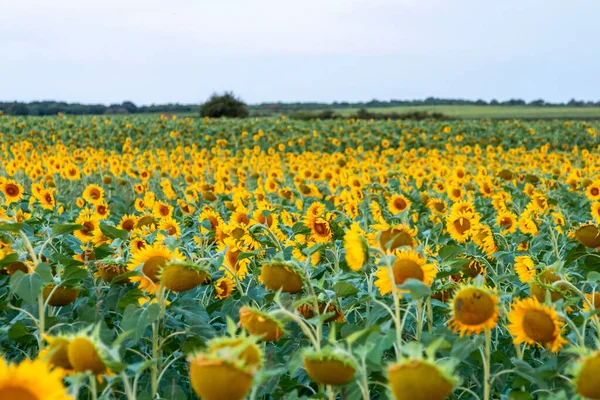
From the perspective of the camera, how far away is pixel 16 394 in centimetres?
104

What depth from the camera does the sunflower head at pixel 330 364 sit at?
4.47 ft

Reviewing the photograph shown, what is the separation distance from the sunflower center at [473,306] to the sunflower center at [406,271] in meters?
0.25

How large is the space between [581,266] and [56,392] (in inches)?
112

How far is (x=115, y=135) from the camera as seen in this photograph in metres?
22.9

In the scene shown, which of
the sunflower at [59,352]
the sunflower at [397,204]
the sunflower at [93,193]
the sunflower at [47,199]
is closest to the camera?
the sunflower at [59,352]

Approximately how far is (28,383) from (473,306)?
3.42 feet

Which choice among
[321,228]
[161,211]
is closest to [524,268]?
[321,228]

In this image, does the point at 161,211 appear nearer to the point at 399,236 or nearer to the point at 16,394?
the point at 399,236

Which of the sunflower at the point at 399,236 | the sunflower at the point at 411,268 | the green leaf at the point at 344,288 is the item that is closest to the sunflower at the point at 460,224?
the sunflower at the point at 399,236

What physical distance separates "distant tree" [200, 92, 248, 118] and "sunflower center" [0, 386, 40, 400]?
1310 inches

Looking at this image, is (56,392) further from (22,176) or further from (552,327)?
(22,176)

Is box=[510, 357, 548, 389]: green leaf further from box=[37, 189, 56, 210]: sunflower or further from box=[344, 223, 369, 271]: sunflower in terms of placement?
box=[37, 189, 56, 210]: sunflower

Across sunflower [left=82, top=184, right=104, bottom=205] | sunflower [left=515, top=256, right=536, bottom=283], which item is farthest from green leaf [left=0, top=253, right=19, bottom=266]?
sunflower [left=82, top=184, right=104, bottom=205]

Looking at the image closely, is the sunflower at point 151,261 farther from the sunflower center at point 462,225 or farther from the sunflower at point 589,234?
the sunflower center at point 462,225
